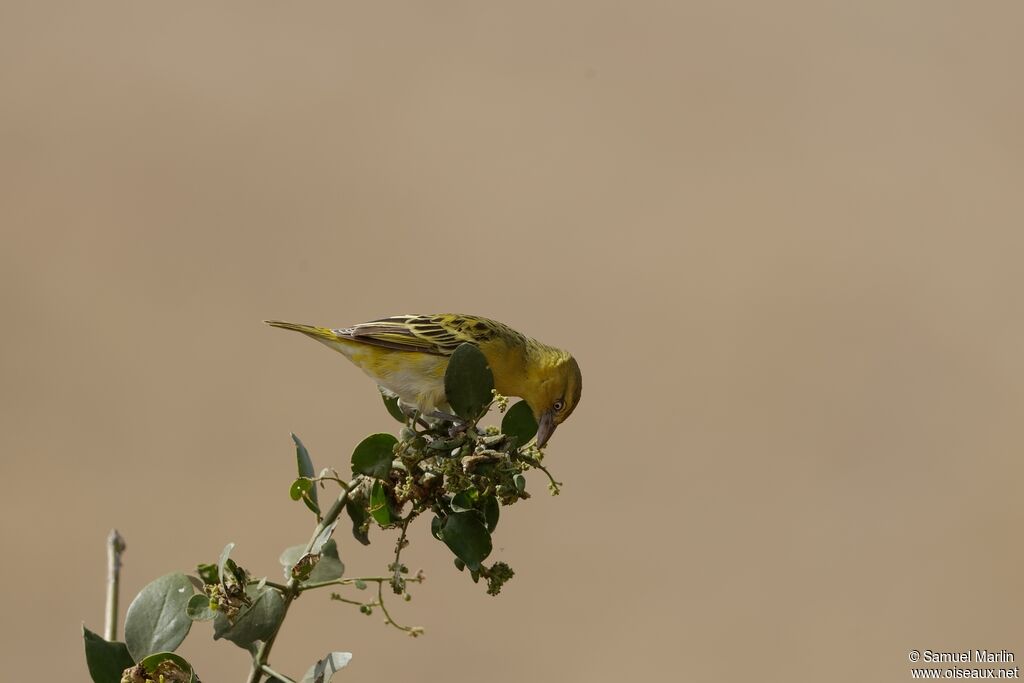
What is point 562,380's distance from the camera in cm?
412

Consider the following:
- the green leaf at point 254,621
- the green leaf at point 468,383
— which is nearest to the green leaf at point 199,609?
the green leaf at point 254,621

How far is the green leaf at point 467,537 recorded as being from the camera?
2154mm

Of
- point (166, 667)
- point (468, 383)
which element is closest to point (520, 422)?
point (468, 383)

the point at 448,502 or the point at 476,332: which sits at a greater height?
the point at 476,332

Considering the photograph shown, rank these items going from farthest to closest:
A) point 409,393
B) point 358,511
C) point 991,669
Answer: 1. point 991,669
2. point 409,393
3. point 358,511

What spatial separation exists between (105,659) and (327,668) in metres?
0.41

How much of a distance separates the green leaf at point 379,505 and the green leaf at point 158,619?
396mm

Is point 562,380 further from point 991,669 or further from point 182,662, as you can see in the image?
point 991,669

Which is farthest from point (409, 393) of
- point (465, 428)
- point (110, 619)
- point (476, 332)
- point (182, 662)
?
point (182, 662)

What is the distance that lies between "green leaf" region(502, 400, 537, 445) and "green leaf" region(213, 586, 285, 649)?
2.63 feet

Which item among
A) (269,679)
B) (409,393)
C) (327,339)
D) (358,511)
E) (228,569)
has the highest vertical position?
(327,339)

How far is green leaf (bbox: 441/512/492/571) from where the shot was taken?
2.15m

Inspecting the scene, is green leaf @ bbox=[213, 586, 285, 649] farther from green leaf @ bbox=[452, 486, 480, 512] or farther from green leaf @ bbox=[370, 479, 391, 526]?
green leaf @ bbox=[452, 486, 480, 512]

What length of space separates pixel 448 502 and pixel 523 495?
191mm
